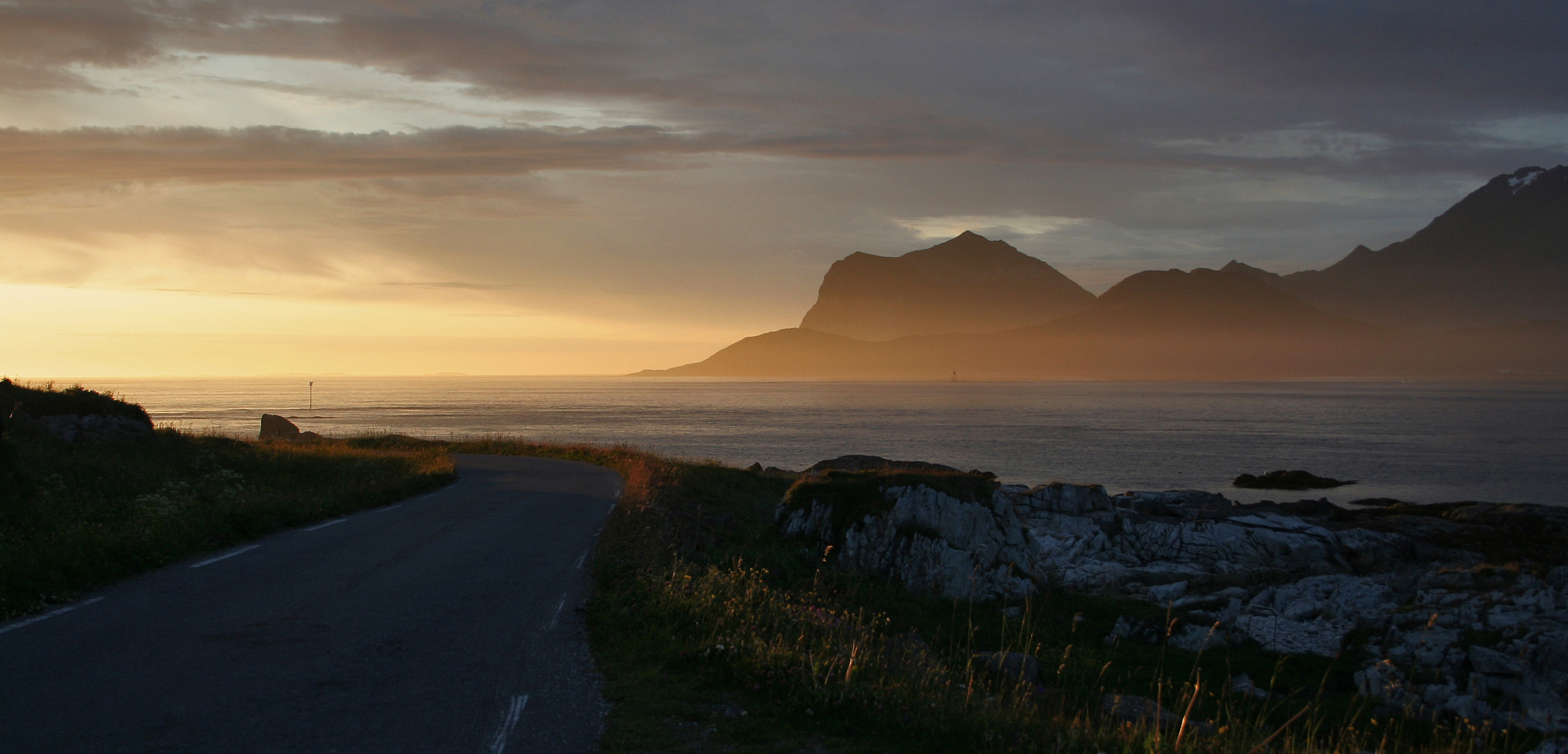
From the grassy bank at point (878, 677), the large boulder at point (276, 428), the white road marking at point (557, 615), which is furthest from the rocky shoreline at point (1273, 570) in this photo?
the large boulder at point (276, 428)

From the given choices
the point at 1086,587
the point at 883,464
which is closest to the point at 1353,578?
the point at 1086,587

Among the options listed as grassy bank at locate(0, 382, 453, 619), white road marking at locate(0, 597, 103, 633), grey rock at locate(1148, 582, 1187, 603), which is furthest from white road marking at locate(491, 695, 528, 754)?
grey rock at locate(1148, 582, 1187, 603)

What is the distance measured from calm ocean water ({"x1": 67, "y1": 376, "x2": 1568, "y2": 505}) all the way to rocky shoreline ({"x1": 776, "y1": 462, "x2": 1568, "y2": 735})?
17449mm

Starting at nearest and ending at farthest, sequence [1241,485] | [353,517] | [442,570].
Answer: [442,570] → [353,517] → [1241,485]

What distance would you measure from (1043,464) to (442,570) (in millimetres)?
51395

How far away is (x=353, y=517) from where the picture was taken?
17.5 m

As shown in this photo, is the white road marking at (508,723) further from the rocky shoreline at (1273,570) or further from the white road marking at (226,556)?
the rocky shoreline at (1273,570)

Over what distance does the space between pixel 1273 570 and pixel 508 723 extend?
75.0 ft

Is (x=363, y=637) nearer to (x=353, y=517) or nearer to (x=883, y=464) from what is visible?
(x=353, y=517)

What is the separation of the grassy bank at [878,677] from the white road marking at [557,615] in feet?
1.55

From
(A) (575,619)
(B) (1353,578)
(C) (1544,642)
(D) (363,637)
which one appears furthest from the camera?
(B) (1353,578)

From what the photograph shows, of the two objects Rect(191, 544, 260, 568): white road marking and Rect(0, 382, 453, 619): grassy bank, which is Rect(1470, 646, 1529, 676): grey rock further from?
Rect(0, 382, 453, 619): grassy bank

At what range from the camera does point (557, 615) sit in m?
9.61

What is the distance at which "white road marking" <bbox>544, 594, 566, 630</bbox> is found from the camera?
9090mm
